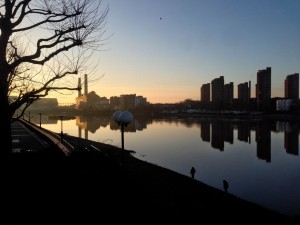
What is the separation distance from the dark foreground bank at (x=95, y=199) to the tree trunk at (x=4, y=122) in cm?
47

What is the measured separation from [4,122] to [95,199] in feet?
10.2

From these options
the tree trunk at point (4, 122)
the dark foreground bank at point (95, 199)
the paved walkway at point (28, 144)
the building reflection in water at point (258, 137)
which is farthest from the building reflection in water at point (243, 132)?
the tree trunk at point (4, 122)

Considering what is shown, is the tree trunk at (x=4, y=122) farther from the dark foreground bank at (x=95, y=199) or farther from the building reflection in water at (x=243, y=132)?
the building reflection in water at (x=243, y=132)

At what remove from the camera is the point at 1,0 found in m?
9.00

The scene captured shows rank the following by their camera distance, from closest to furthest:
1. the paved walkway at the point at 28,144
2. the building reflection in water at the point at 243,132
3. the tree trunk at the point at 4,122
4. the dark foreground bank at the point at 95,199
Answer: the dark foreground bank at the point at 95,199
the tree trunk at the point at 4,122
the paved walkway at the point at 28,144
the building reflection in water at the point at 243,132

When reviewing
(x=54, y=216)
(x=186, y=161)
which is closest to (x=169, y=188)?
(x=54, y=216)

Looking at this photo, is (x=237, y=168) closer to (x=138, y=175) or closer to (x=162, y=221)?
(x=138, y=175)

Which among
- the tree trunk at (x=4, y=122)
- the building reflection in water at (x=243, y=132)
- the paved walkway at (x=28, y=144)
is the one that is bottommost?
the building reflection in water at (x=243, y=132)

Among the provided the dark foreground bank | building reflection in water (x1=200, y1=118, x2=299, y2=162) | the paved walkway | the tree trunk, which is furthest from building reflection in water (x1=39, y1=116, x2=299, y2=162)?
the tree trunk

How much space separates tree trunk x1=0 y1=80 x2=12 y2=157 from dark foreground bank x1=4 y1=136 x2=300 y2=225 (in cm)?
47

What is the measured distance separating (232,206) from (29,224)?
9.01m

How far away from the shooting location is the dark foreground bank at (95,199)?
782 centimetres

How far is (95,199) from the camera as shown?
8469 millimetres

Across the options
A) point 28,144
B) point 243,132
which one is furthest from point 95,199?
point 243,132
